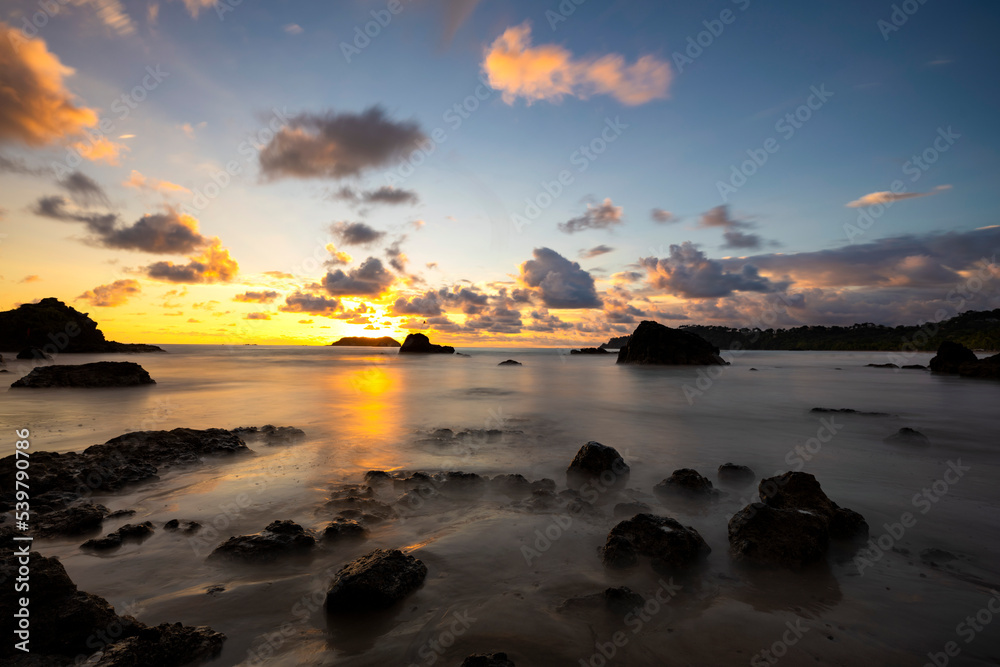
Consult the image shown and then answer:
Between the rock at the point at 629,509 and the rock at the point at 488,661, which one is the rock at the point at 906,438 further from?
the rock at the point at 488,661

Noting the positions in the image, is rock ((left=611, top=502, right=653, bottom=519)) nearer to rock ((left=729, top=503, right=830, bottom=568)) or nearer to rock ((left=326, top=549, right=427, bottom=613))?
rock ((left=729, top=503, right=830, bottom=568))

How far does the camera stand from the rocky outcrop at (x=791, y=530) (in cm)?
475

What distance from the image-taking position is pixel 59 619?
3.06m

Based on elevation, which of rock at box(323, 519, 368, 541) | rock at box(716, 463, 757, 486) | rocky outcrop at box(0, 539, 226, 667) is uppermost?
rocky outcrop at box(0, 539, 226, 667)

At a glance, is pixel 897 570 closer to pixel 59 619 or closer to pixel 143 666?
pixel 143 666

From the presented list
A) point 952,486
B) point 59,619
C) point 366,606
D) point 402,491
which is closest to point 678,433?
point 952,486

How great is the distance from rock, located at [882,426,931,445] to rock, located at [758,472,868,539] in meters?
8.04

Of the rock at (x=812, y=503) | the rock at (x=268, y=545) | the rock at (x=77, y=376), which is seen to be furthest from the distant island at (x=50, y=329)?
the rock at (x=812, y=503)

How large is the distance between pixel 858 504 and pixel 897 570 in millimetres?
2531

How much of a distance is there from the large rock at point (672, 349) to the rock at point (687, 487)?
161ft

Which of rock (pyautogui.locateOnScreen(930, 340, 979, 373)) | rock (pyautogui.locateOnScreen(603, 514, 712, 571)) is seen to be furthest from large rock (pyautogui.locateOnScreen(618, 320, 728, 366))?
rock (pyautogui.locateOnScreen(603, 514, 712, 571))

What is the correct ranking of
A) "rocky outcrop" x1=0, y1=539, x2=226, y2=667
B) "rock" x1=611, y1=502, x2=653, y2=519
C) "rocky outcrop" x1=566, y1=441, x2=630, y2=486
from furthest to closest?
1. "rocky outcrop" x1=566, y1=441, x2=630, y2=486
2. "rock" x1=611, y1=502, x2=653, y2=519
3. "rocky outcrop" x1=0, y1=539, x2=226, y2=667

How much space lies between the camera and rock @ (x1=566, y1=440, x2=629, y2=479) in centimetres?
830

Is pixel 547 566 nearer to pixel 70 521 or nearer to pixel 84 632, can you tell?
pixel 84 632
